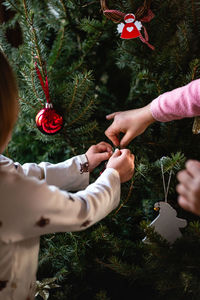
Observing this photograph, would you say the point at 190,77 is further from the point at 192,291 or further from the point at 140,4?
the point at 192,291

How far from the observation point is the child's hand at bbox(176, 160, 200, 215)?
0.57 metres

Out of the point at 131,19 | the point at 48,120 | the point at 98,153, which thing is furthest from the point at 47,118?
the point at 131,19

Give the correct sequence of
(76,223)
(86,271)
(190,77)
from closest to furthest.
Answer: (76,223), (190,77), (86,271)

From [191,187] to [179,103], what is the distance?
0.81 ft

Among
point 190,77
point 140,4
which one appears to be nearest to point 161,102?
point 190,77

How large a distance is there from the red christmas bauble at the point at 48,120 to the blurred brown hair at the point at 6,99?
161mm

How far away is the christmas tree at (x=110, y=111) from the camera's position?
0.72 meters

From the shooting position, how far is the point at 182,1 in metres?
0.76

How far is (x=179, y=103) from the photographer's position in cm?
74

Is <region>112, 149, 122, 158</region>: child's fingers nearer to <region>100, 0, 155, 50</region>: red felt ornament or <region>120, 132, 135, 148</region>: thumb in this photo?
<region>120, 132, 135, 148</region>: thumb

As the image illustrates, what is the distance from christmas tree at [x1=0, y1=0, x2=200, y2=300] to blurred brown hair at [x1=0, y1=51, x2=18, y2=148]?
194mm

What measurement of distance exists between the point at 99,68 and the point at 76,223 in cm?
56

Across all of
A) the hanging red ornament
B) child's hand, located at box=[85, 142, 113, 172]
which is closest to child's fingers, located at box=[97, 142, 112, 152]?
child's hand, located at box=[85, 142, 113, 172]

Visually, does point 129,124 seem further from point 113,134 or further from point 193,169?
point 193,169
